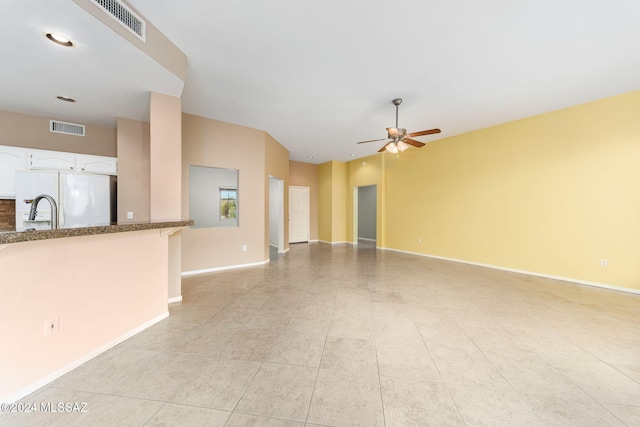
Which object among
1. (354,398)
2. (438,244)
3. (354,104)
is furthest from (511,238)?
(354,398)

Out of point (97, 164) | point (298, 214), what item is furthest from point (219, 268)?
point (298, 214)

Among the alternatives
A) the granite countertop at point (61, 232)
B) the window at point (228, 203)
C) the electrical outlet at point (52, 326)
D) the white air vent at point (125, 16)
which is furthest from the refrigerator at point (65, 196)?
the white air vent at point (125, 16)

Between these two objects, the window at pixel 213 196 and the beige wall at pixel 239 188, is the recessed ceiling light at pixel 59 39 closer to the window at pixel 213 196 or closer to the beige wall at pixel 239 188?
the beige wall at pixel 239 188

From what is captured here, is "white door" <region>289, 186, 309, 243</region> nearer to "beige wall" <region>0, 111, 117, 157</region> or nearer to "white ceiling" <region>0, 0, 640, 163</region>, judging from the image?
"white ceiling" <region>0, 0, 640, 163</region>

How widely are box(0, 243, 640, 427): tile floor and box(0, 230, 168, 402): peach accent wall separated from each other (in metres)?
0.17

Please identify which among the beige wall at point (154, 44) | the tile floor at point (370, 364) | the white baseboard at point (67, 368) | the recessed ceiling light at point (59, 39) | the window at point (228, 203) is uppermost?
the beige wall at point (154, 44)

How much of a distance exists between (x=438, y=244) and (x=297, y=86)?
16.1ft

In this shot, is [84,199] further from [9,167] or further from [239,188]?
[239,188]

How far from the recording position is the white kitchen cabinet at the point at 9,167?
329 centimetres

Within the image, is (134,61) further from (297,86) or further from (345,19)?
(345,19)

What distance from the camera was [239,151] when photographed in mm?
4758

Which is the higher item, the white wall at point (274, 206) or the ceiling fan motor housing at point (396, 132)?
the ceiling fan motor housing at point (396, 132)

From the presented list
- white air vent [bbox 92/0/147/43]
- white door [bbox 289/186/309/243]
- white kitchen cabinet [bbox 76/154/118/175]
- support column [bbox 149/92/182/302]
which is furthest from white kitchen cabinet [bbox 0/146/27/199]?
white door [bbox 289/186/309/243]

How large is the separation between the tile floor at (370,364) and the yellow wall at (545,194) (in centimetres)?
89
